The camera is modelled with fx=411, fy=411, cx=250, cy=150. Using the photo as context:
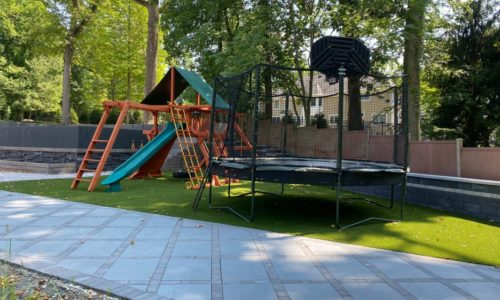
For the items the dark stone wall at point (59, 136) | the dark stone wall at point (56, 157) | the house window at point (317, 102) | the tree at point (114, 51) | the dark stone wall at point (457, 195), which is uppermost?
the tree at point (114, 51)

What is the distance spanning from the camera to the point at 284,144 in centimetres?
1009

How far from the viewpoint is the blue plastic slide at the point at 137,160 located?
395 inches

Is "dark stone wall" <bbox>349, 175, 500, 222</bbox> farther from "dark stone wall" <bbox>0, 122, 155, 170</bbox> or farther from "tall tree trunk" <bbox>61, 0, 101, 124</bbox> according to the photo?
"tall tree trunk" <bbox>61, 0, 101, 124</bbox>

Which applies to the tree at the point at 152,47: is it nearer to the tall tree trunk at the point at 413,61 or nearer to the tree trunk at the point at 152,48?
the tree trunk at the point at 152,48

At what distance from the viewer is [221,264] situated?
4.32 metres

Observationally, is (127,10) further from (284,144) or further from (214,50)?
(284,144)

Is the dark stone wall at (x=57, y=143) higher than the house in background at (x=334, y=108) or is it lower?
lower

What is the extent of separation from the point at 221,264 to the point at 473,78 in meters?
18.1

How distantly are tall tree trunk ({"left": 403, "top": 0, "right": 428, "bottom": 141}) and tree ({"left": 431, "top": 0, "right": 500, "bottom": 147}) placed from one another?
6.46 metres

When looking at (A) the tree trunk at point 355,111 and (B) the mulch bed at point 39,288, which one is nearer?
(B) the mulch bed at point 39,288

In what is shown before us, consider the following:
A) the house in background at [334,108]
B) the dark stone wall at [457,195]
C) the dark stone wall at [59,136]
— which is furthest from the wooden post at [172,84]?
the dark stone wall at [457,195]

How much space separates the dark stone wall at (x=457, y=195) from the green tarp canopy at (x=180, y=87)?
5140 millimetres

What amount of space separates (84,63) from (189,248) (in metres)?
29.5

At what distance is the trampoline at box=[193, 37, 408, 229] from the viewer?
6.37 meters
